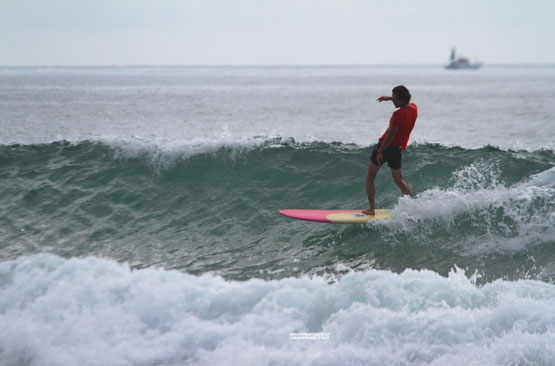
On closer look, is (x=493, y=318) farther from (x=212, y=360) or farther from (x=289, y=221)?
(x=289, y=221)

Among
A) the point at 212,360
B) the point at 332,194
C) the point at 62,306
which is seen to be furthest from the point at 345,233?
the point at 62,306

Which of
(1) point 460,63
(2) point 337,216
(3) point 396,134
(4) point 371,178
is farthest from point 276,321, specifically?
(1) point 460,63

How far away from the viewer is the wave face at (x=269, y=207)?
19.9ft

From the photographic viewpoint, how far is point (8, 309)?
195 inches

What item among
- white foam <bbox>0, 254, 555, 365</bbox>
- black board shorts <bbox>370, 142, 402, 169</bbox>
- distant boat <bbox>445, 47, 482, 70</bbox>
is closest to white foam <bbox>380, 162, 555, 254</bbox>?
black board shorts <bbox>370, 142, 402, 169</bbox>

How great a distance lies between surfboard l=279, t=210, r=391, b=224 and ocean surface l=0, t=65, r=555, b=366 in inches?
6.8

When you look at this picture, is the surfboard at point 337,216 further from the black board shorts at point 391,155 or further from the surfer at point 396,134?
the black board shorts at point 391,155

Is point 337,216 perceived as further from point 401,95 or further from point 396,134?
point 401,95

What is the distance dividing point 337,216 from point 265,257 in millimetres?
1306

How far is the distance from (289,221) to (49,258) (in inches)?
131

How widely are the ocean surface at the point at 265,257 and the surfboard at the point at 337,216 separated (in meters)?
0.17

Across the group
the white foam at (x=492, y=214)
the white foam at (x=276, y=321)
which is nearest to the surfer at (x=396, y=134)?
the white foam at (x=492, y=214)

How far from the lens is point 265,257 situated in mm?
6180

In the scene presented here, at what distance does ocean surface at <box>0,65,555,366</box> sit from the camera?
13.6 feet
